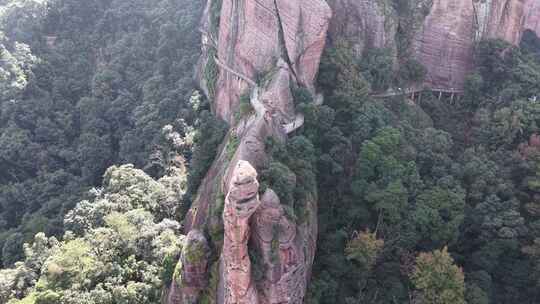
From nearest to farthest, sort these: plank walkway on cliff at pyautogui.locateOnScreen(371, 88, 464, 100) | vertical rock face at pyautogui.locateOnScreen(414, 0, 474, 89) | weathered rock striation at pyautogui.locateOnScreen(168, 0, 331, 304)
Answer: weathered rock striation at pyautogui.locateOnScreen(168, 0, 331, 304) → plank walkway on cliff at pyautogui.locateOnScreen(371, 88, 464, 100) → vertical rock face at pyautogui.locateOnScreen(414, 0, 474, 89)

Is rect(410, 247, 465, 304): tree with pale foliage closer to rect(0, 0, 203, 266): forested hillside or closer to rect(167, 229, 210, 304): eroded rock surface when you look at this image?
rect(167, 229, 210, 304): eroded rock surface

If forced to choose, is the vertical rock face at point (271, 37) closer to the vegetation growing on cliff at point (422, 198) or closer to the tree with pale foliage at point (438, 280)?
the vegetation growing on cliff at point (422, 198)

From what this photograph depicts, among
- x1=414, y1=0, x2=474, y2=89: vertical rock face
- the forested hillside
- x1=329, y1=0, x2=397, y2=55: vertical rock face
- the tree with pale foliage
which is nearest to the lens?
the tree with pale foliage

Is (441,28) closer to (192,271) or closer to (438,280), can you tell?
(438,280)

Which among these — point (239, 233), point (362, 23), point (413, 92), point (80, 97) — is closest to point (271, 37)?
point (362, 23)

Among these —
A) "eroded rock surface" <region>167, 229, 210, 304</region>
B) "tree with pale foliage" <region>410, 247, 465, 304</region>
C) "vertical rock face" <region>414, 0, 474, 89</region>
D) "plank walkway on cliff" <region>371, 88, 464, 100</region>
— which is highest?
"vertical rock face" <region>414, 0, 474, 89</region>

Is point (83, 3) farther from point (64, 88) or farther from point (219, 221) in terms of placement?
point (219, 221)

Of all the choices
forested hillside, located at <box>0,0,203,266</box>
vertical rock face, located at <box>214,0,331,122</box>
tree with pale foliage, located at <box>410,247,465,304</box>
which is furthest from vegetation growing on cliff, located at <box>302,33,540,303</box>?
forested hillside, located at <box>0,0,203,266</box>
